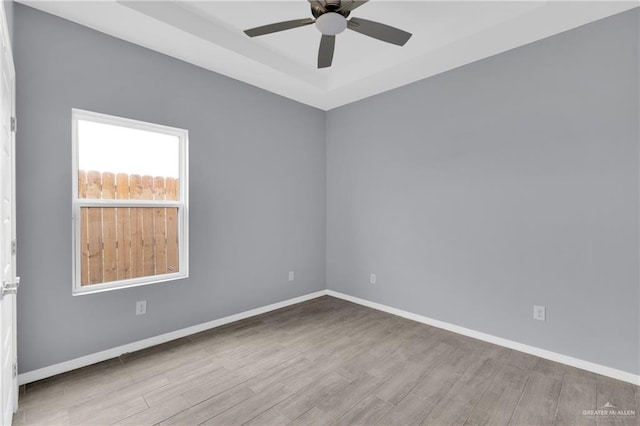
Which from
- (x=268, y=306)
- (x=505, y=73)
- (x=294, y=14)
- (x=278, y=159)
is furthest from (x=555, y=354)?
(x=294, y=14)

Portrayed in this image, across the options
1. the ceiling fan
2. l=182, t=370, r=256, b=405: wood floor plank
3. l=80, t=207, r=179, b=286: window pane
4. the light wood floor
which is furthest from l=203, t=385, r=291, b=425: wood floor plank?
the ceiling fan

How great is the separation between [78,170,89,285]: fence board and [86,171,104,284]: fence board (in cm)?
2

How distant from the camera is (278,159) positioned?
388 cm

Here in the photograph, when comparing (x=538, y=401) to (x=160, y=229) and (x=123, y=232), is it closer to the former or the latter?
(x=160, y=229)

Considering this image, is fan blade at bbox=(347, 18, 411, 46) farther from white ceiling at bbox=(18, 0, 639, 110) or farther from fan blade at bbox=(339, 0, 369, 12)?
white ceiling at bbox=(18, 0, 639, 110)

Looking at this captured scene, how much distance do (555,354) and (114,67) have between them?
14.6ft

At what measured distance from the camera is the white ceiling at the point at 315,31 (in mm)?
2301

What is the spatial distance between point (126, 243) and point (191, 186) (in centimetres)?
78

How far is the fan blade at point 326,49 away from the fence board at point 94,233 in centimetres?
212

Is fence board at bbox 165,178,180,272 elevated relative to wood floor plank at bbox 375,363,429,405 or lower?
elevated

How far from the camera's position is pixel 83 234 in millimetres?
2512

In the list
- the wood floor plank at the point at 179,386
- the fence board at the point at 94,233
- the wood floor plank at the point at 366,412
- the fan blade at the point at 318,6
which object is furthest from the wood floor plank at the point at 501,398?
the fence board at the point at 94,233

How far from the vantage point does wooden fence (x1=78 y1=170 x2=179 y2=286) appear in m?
2.55

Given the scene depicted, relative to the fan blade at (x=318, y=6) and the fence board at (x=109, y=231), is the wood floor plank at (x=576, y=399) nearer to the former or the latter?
the fan blade at (x=318, y=6)
